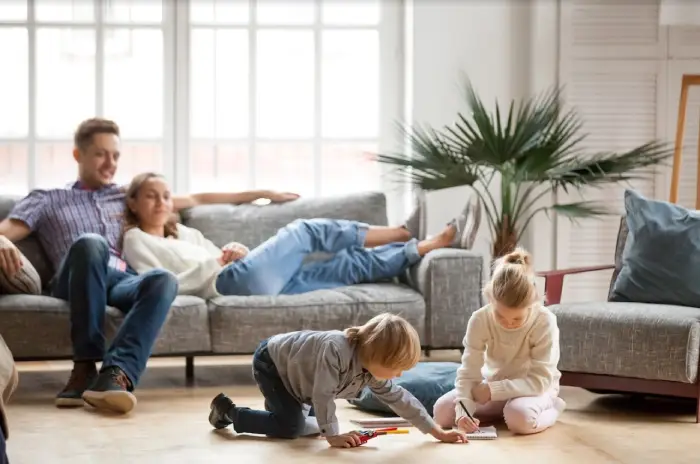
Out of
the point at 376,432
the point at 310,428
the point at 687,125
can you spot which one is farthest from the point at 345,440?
the point at 687,125

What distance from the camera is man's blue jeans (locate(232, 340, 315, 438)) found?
3.46 metres

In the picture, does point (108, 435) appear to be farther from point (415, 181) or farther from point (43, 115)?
point (43, 115)

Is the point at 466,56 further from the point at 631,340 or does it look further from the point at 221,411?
the point at 221,411

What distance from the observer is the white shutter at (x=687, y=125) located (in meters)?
5.67

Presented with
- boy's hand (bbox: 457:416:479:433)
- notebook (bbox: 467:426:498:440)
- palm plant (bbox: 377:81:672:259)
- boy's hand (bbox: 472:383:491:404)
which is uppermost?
palm plant (bbox: 377:81:672:259)

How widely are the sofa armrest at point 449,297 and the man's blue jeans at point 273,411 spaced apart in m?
1.20

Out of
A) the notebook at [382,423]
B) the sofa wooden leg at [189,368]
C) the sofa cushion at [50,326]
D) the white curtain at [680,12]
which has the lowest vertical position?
the sofa wooden leg at [189,368]

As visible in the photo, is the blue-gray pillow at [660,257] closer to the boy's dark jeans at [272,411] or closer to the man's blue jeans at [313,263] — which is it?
the man's blue jeans at [313,263]

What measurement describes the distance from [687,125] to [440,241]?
63.8 inches

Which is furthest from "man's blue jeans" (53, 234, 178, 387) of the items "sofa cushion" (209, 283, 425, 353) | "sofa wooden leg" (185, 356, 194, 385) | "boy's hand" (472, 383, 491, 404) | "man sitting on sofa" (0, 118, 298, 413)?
"boy's hand" (472, 383, 491, 404)

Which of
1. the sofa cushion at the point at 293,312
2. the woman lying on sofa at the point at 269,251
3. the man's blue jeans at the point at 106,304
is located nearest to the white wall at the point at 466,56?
the woman lying on sofa at the point at 269,251

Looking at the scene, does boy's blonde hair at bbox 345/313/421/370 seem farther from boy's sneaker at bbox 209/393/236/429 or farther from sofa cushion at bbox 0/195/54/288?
sofa cushion at bbox 0/195/54/288

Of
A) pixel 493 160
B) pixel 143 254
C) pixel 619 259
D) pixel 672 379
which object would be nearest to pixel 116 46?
pixel 143 254

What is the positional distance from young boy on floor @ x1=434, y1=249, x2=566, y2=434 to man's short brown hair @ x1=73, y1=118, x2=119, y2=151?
1910 millimetres
